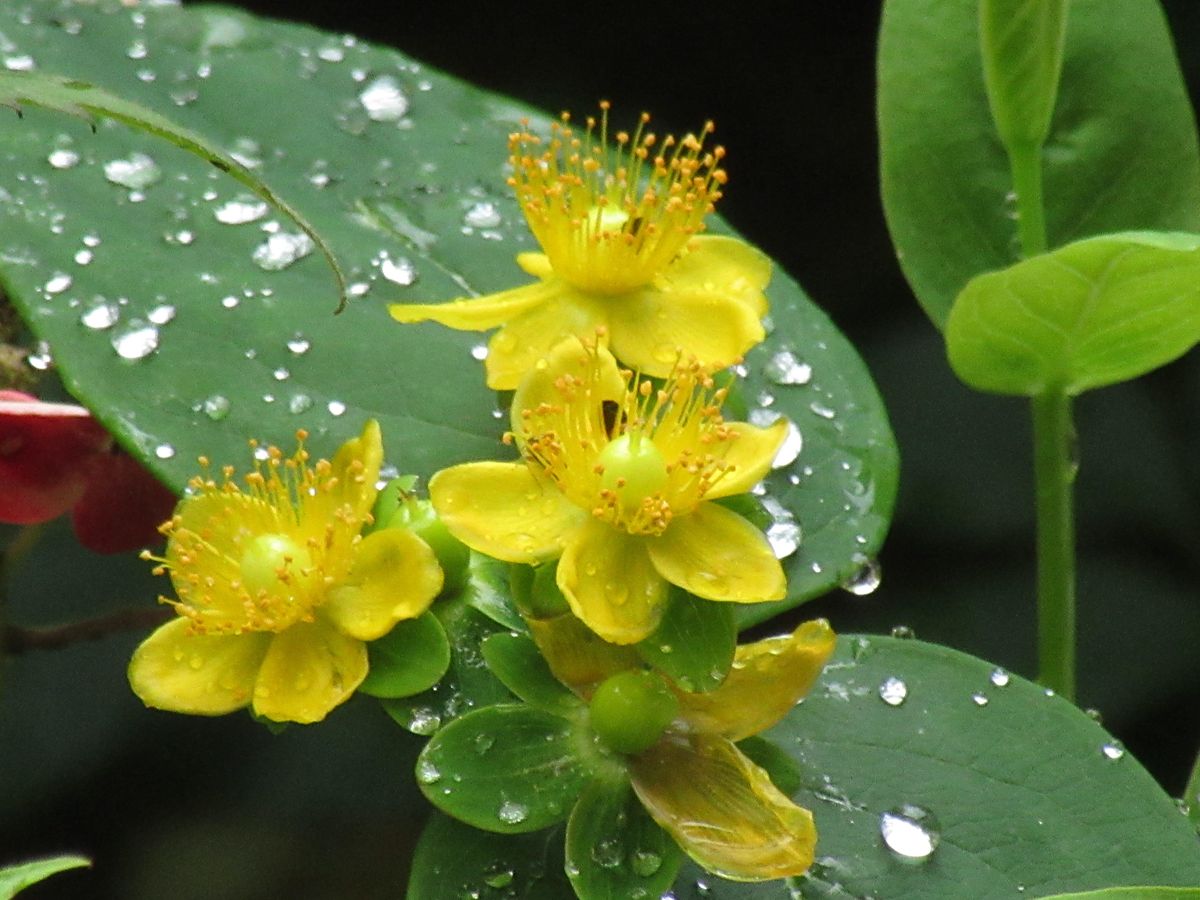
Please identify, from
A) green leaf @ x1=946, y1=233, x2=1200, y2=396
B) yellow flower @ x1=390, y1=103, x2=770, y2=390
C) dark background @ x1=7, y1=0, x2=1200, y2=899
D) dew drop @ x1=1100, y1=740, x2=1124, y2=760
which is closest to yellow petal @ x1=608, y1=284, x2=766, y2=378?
yellow flower @ x1=390, y1=103, x2=770, y2=390

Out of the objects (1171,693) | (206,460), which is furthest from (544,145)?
(1171,693)

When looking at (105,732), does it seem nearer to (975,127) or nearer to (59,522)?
(59,522)

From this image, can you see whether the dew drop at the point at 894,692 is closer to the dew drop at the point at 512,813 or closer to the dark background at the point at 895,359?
the dew drop at the point at 512,813

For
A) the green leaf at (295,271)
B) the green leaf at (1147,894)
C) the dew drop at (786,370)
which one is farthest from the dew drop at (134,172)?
the green leaf at (1147,894)

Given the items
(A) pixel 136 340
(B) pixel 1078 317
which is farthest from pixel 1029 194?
(A) pixel 136 340

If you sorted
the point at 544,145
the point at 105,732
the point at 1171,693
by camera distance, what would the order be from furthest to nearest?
the point at 1171,693
the point at 105,732
the point at 544,145
